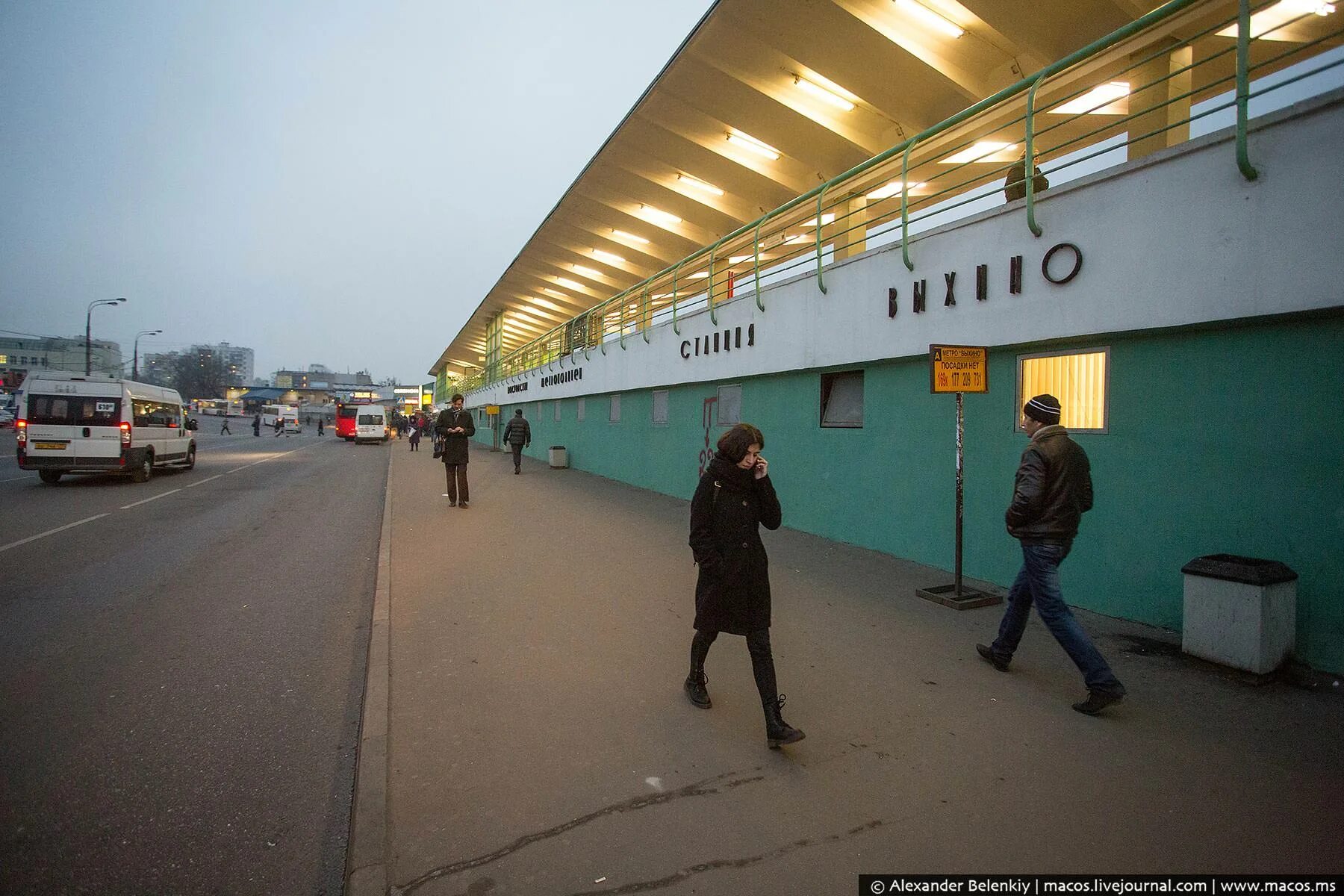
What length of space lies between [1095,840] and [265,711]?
168 inches

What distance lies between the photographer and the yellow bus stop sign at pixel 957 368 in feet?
18.2

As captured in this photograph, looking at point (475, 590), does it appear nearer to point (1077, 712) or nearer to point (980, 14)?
point (1077, 712)

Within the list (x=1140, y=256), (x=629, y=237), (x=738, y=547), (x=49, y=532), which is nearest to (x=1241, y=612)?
(x=1140, y=256)

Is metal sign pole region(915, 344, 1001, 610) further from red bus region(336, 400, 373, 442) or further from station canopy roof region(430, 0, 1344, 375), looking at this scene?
red bus region(336, 400, 373, 442)

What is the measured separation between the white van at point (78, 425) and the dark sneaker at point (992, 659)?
630 inches

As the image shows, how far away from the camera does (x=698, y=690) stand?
12.7 ft

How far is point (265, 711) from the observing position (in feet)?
12.7

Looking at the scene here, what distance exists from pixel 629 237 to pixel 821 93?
9.38 m

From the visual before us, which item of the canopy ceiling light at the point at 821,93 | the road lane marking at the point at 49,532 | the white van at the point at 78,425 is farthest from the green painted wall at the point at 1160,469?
the white van at the point at 78,425

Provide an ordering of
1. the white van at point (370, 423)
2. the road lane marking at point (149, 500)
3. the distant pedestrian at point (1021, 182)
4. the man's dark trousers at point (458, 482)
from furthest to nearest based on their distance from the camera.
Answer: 1. the white van at point (370, 423)
2. the man's dark trousers at point (458, 482)
3. the road lane marking at point (149, 500)
4. the distant pedestrian at point (1021, 182)

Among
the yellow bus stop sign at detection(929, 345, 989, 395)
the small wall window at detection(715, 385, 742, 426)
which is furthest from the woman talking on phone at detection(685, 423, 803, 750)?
the small wall window at detection(715, 385, 742, 426)

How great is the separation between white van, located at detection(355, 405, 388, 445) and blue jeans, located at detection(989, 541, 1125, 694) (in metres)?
45.5

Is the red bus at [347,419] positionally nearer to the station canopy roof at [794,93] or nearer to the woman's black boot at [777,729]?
the station canopy roof at [794,93]

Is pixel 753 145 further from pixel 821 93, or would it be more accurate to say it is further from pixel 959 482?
pixel 959 482
